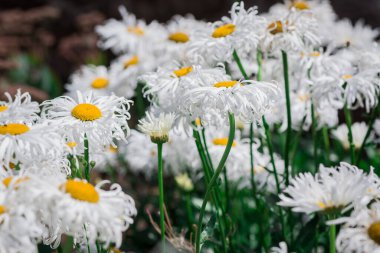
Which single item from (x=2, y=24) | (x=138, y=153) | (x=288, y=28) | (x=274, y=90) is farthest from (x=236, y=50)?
(x=2, y=24)

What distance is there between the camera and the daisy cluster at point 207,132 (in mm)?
922

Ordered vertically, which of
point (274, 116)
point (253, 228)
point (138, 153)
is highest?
point (274, 116)

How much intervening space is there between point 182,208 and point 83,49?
2.00 m

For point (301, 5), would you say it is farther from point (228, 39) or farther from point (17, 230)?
point (17, 230)

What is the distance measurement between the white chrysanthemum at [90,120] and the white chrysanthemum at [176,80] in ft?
0.36

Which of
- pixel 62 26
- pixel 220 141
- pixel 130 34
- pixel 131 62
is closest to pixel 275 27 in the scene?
pixel 220 141

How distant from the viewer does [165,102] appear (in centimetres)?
146

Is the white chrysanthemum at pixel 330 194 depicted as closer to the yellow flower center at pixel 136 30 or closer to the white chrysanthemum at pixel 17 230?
the white chrysanthemum at pixel 17 230

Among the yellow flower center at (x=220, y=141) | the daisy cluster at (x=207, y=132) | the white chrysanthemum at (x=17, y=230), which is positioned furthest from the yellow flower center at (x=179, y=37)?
the white chrysanthemum at (x=17, y=230)

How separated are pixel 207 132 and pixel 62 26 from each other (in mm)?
3156

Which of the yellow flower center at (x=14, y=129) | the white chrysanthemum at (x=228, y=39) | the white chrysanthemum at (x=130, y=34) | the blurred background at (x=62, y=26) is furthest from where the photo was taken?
the blurred background at (x=62, y=26)

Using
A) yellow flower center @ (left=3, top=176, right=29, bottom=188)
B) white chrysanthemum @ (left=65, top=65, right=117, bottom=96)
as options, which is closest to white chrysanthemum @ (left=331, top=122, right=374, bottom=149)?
white chrysanthemum @ (left=65, top=65, right=117, bottom=96)

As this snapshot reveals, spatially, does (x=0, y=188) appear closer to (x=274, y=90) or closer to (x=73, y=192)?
(x=73, y=192)

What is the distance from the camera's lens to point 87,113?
123 centimetres
